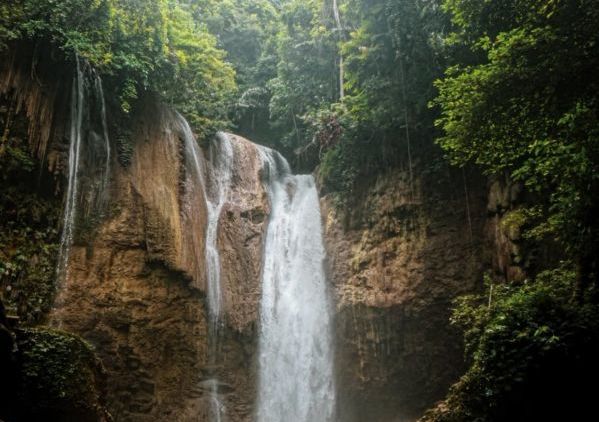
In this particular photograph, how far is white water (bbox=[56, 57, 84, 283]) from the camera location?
1047 cm

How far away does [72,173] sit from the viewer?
432 inches

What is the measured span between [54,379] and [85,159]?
6.62m

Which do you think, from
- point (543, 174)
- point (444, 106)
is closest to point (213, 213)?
point (444, 106)

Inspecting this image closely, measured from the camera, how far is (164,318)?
11.4m

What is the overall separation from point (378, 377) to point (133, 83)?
391 inches

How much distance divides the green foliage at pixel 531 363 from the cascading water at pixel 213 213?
690cm

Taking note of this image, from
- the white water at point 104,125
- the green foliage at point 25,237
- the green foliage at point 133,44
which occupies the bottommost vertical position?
the green foliage at point 25,237

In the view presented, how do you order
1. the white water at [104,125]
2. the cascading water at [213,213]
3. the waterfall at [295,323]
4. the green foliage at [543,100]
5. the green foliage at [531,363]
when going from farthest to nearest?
the waterfall at [295,323] → the cascading water at [213,213] → the white water at [104,125] → the green foliage at [543,100] → the green foliage at [531,363]

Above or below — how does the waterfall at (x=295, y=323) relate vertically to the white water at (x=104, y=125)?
below

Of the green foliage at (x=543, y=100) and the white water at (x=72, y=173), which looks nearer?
the green foliage at (x=543, y=100)

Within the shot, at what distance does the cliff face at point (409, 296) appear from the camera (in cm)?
1238

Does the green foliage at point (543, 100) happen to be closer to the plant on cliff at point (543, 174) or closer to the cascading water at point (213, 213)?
the plant on cliff at point (543, 174)

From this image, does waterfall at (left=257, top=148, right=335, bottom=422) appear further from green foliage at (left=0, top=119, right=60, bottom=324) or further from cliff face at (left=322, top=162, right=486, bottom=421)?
green foliage at (left=0, top=119, right=60, bottom=324)

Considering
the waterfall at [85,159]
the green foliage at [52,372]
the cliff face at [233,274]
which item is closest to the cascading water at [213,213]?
the cliff face at [233,274]
